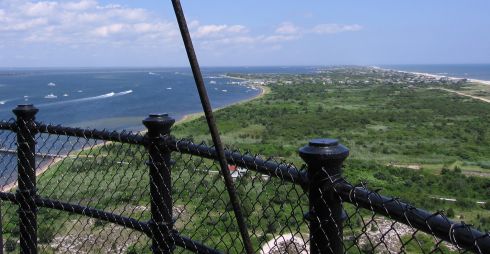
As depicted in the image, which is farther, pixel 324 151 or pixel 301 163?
pixel 301 163

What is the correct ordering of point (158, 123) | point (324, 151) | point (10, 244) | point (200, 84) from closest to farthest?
point (200, 84) < point (324, 151) < point (158, 123) < point (10, 244)

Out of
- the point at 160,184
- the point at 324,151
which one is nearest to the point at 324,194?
the point at 324,151

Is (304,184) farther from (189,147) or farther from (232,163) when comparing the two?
(189,147)

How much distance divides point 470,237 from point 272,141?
38.0 meters

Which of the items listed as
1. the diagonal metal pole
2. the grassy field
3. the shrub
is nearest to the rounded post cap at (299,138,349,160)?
the diagonal metal pole

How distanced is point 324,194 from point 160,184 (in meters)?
1.04

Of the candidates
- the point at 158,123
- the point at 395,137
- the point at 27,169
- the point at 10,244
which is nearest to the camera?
the point at 158,123

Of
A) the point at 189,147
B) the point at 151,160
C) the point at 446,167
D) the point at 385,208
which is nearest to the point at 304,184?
the point at 385,208

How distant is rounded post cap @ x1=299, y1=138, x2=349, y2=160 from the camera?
1578mm

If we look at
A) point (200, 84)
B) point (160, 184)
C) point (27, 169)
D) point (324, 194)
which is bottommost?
point (27, 169)

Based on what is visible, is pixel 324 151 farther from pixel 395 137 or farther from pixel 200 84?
pixel 395 137

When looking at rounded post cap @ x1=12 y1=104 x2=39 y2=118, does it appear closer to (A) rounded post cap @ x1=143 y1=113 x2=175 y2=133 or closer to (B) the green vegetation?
(A) rounded post cap @ x1=143 y1=113 x2=175 y2=133

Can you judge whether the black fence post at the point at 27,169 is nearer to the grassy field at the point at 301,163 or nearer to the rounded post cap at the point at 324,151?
the rounded post cap at the point at 324,151

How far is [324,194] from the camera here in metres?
1.62
